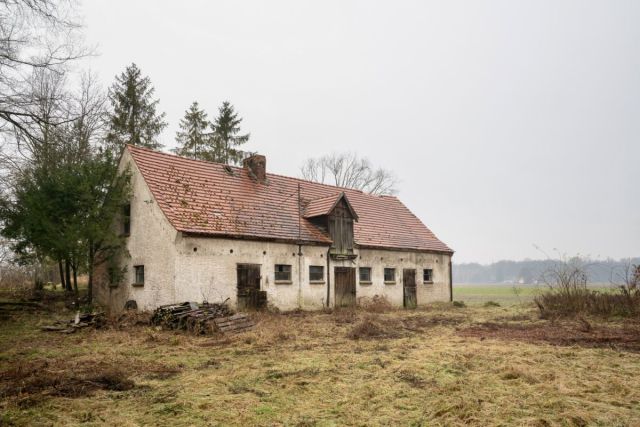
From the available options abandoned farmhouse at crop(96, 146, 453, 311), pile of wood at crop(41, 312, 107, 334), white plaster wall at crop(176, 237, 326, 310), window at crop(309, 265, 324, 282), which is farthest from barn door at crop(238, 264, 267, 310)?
pile of wood at crop(41, 312, 107, 334)

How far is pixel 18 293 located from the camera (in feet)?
72.2

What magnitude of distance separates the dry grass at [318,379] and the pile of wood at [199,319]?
0.73 metres

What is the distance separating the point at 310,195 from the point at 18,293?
48.8 ft

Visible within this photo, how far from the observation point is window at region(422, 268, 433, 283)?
27798 millimetres

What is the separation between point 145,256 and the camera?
19.1 m

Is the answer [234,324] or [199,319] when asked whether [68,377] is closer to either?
[199,319]

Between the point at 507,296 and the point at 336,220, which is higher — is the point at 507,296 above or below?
below

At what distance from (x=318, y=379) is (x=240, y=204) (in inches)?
550

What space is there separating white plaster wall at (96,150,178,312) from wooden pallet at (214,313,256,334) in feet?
11.8

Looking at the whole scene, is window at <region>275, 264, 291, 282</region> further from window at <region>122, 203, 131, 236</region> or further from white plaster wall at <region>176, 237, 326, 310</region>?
window at <region>122, 203, 131, 236</region>

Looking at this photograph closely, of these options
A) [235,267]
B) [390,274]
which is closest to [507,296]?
[390,274]

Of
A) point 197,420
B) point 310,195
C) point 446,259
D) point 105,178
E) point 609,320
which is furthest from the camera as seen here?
point 446,259

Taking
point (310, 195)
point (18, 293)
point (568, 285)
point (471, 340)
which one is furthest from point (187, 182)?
point (568, 285)

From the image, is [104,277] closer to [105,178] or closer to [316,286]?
[105,178]
